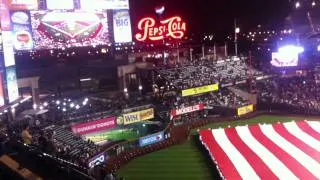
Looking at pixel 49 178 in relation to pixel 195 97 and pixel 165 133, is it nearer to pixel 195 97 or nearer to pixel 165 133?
pixel 165 133

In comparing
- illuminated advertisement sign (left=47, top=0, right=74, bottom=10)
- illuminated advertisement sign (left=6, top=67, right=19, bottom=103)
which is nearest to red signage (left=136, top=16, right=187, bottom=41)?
illuminated advertisement sign (left=47, top=0, right=74, bottom=10)

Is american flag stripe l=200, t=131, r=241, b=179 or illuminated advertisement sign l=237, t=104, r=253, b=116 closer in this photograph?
american flag stripe l=200, t=131, r=241, b=179

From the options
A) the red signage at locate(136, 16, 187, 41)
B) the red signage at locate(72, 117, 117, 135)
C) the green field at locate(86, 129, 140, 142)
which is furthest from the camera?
the red signage at locate(136, 16, 187, 41)

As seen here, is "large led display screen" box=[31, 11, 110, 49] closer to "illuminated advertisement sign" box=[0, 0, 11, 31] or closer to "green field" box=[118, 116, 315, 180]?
"illuminated advertisement sign" box=[0, 0, 11, 31]

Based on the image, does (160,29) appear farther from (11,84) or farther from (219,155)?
(219,155)

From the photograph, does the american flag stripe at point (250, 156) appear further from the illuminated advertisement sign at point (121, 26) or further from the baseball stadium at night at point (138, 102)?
the illuminated advertisement sign at point (121, 26)

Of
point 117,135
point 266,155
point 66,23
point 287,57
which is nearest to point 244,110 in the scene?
point 287,57
